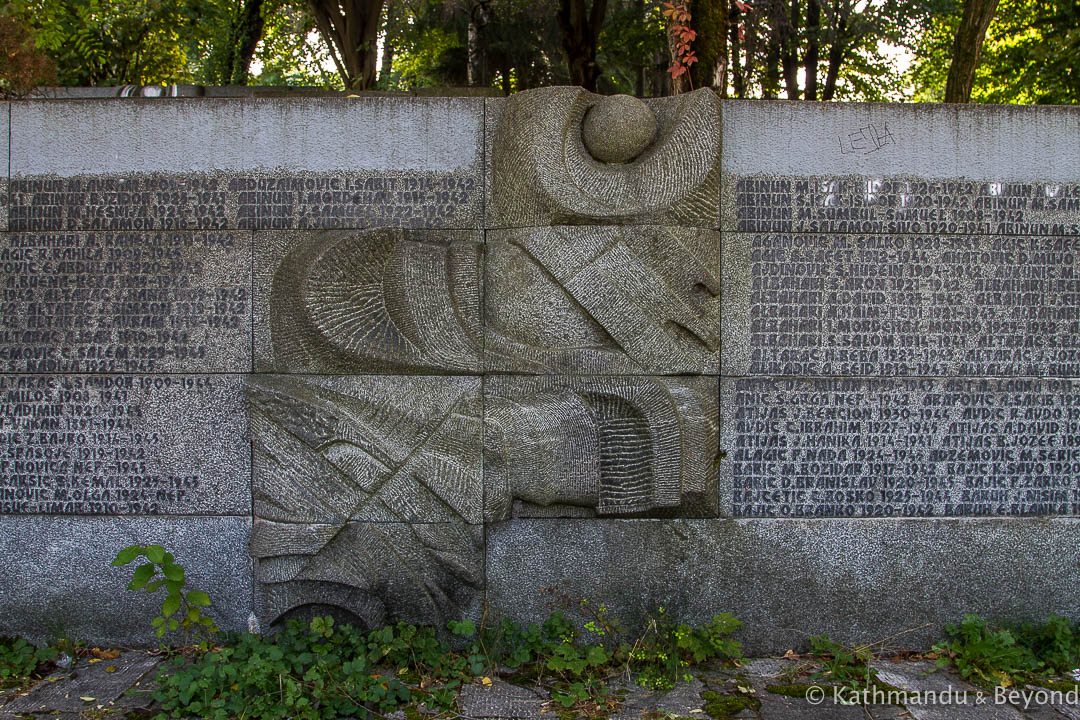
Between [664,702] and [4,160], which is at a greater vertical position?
[4,160]

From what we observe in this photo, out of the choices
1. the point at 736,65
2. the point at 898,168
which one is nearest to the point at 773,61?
the point at 736,65

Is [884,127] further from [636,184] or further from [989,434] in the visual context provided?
[989,434]

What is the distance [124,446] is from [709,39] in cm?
658

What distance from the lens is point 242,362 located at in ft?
13.9

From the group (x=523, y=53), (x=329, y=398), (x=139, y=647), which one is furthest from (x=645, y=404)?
(x=523, y=53)

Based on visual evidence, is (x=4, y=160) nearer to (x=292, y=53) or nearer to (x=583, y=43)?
(x=583, y=43)

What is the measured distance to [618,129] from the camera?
4117mm

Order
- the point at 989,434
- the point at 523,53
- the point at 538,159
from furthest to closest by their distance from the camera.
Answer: the point at 523,53 < the point at 989,434 < the point at 538,159

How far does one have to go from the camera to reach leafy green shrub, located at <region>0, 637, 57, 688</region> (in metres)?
3.92

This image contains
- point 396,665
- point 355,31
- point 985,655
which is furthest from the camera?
point 355,31

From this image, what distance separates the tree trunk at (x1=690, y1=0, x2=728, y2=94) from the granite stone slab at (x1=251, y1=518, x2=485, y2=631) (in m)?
5.72

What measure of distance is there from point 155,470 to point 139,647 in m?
1.00

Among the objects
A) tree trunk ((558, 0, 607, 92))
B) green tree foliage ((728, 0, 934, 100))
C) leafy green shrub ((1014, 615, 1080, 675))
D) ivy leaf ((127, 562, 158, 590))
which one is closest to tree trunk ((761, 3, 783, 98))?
green tree foliage ((728, 0, 934, 100))

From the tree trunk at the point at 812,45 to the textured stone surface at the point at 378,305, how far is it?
1277cm
